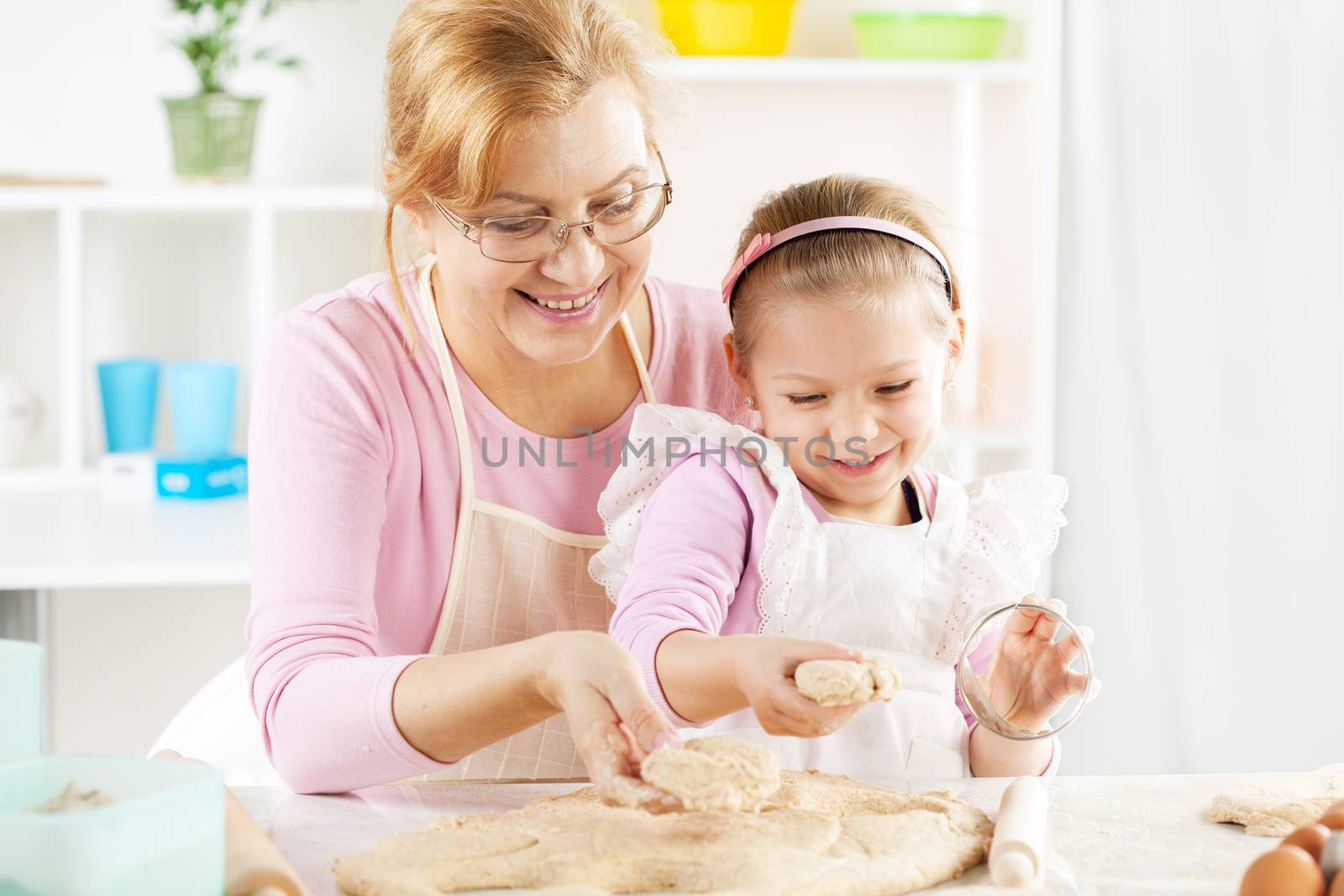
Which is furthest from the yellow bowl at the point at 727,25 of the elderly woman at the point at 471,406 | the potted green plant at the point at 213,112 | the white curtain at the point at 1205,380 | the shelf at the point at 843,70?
the elderly woman at the point at 471,406

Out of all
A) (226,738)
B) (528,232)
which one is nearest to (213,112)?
(226,738)

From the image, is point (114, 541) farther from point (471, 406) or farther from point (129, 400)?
point (471, 406)

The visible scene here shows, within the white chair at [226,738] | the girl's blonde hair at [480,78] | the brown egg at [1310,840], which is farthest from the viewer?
the white chair at [226,738]

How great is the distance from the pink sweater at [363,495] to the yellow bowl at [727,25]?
1053 mm

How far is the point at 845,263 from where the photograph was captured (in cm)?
121

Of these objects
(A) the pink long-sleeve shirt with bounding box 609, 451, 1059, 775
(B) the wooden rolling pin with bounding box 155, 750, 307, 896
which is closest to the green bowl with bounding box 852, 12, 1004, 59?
(A) the pink long-sleeve shirt with bounding box 609, 451, 1059, 775

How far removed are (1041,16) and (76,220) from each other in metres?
1.82

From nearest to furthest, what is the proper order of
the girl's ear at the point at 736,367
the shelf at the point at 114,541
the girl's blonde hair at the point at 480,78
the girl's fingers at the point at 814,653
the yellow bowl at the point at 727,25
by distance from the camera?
the girl's fingers at the point at 814,653, the girl's blonde hair at the point at 480,78, the girl's ear at the point at 736,367, the shelf at the point at 114,541, the yellow bowl at the point at 727,25

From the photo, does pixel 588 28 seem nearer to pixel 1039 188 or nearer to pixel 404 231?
pixel 404 231

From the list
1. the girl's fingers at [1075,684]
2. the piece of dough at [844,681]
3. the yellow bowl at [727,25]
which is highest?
the yellow bowl at [727,25]

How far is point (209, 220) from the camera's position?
107 inches

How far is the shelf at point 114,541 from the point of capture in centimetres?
191

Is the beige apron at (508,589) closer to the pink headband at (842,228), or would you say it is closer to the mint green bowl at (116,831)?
the pink headband at (842,228)

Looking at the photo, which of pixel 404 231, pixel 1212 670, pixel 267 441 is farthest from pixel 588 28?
pixel 1212 670
